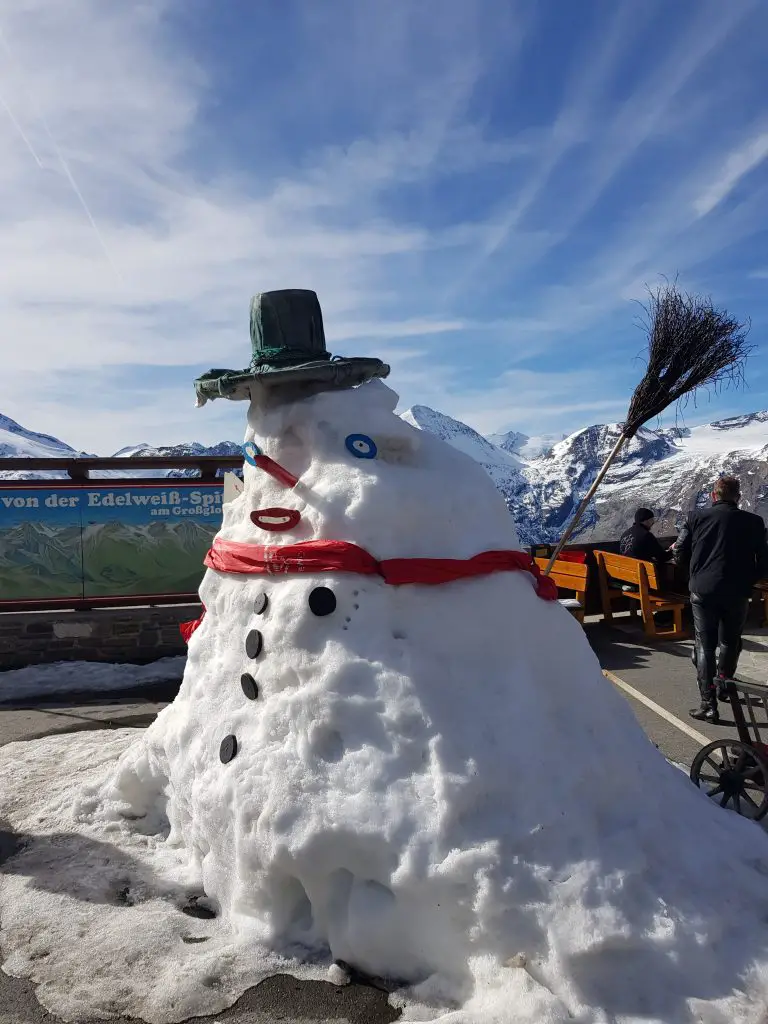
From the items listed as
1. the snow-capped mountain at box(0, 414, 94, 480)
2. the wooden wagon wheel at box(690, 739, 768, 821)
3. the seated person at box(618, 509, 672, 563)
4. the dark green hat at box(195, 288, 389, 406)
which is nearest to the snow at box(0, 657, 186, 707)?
the dark green hat at box(195, 288, 389, 406)

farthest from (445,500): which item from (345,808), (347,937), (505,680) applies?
(347,937)

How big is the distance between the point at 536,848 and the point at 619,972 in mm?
426

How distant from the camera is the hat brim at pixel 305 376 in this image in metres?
3.41

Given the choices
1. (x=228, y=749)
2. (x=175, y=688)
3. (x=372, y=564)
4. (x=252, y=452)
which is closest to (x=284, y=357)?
(x=252, y=452)

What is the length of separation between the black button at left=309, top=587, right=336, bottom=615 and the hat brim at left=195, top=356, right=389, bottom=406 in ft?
3.53

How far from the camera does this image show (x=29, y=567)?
835cm

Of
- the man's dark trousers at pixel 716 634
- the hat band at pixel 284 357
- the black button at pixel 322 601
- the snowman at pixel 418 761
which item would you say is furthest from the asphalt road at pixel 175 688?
the hat band at pixel 284 357

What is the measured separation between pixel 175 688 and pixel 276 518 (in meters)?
4.58

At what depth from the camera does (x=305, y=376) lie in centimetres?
342

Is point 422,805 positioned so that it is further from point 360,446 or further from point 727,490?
point 727,490

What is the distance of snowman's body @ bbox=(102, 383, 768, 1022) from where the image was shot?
2.38 m

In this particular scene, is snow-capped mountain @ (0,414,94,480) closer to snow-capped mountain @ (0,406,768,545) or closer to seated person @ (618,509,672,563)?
snow-capped mountain @ (0,406,768,545)

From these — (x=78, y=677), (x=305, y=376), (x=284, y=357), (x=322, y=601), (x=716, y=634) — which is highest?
(x=284, y=357)

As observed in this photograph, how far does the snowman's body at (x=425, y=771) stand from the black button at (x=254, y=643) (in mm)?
10
